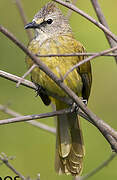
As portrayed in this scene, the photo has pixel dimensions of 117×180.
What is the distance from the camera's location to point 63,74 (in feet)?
12.2

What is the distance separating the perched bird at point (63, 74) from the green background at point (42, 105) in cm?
90

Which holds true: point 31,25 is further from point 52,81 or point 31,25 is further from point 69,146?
point 69,146

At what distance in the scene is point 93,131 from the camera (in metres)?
5.23

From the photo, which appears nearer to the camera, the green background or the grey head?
the grey head

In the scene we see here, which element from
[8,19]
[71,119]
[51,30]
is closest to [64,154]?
[71,119]

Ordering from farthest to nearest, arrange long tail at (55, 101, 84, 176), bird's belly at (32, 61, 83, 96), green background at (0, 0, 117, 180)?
green background at (0, 0, 117, 180), long tail at (55, 101, 84, 176), bird's belly at (32, 61, 83, 96)

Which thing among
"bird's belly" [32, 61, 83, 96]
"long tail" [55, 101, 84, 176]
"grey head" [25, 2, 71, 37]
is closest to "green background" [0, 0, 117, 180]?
"long tail" [55, 101, 84, 176]

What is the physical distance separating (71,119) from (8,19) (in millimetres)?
1964

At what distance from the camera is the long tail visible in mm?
3928

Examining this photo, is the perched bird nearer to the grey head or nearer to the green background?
the grey head

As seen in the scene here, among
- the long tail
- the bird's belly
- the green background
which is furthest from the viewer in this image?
the green background

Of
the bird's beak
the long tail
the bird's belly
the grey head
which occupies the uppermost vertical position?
the grey head

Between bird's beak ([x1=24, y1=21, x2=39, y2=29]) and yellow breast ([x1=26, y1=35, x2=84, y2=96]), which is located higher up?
bird's beak ([x1=24, y1=21, x2=39, y2=29])

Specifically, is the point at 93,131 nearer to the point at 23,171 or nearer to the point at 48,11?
the point at 23,171
